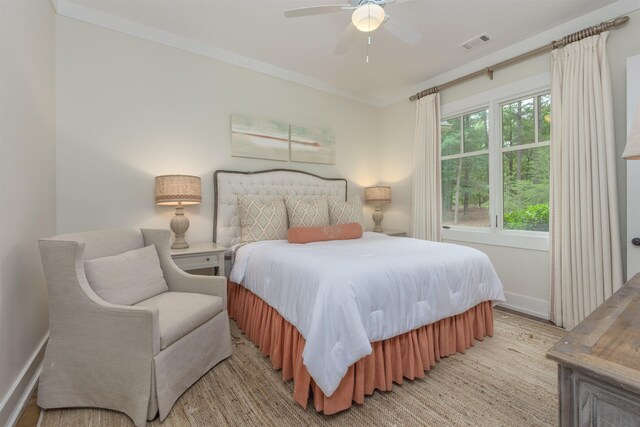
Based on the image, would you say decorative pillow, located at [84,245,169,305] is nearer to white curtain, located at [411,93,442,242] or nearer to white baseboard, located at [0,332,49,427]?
white baseboard, located at [0,332,49,427]

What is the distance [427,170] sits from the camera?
385 centimetres

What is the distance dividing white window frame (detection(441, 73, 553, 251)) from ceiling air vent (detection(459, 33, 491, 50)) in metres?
0.54

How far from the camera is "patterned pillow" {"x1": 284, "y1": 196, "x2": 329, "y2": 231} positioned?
10.1 feet

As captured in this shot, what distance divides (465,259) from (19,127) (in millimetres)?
3000

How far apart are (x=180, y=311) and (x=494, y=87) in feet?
12.5

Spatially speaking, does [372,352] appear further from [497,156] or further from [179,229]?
[497,156]

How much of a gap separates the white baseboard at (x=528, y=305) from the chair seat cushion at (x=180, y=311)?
301 cm

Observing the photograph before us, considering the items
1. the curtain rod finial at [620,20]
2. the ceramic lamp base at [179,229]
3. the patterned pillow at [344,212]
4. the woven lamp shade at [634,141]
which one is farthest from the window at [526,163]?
the ceramic lamp base at [179,229]

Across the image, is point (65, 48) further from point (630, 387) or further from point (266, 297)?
point (630, 387)

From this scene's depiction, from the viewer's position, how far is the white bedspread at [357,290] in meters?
1.48

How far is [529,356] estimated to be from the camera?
2.14 m

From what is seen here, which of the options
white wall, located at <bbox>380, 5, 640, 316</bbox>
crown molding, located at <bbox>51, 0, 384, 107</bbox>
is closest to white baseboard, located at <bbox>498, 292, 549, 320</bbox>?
white wall, located at <bbox>380, 5, 640, 316</bbox>

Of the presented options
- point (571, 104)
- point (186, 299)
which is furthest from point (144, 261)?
point (571, 104)

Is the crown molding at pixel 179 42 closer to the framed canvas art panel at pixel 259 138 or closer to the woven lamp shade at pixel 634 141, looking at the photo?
the framed canvas art panel at pixel 259 138
